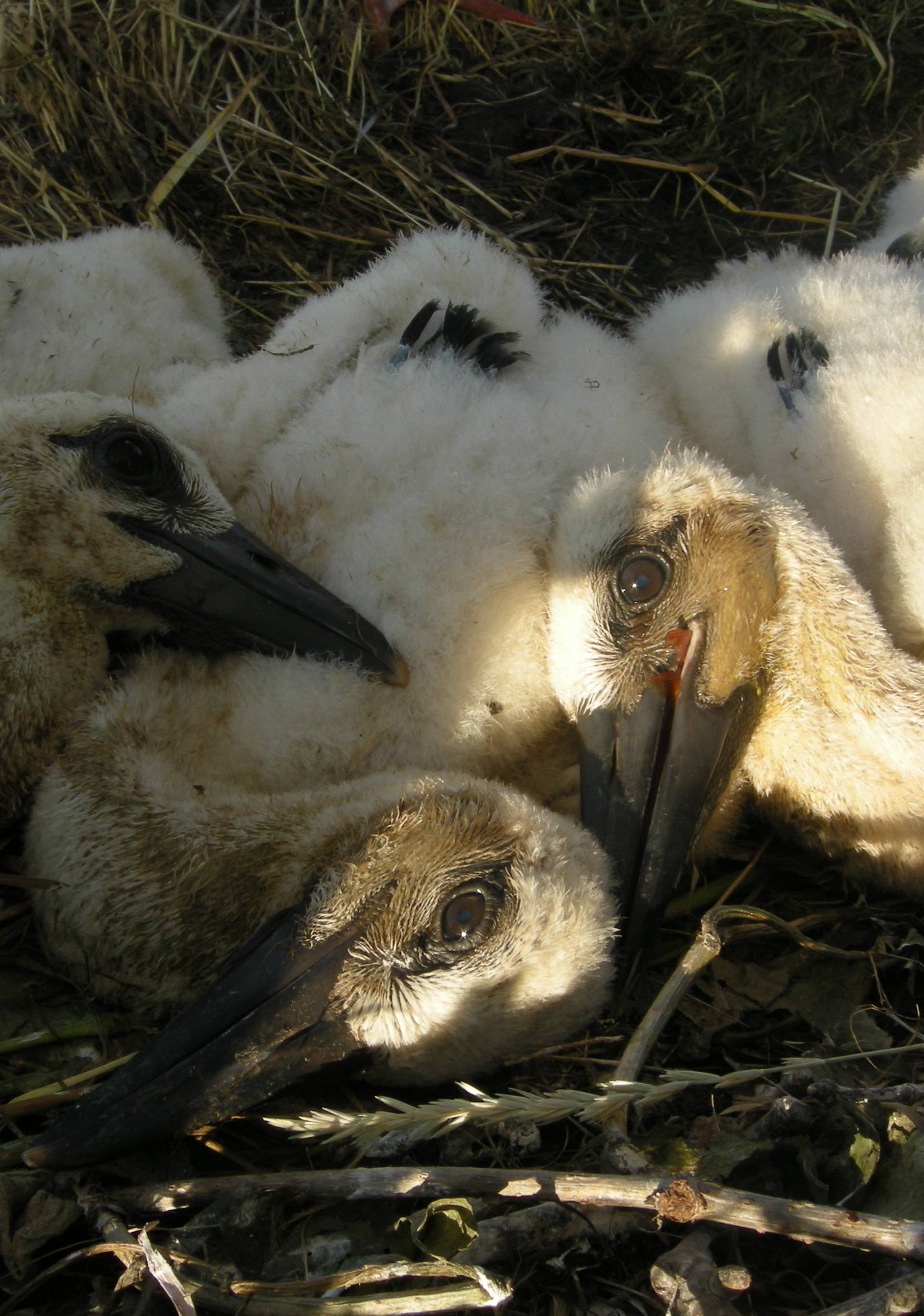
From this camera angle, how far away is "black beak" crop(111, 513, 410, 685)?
2475 mm

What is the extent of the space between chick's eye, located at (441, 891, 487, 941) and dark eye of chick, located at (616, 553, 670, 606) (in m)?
0.78

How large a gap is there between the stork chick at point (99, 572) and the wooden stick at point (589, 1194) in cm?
99

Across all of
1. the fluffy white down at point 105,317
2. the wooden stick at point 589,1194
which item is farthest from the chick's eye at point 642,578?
the fluffy white down at point 105,317

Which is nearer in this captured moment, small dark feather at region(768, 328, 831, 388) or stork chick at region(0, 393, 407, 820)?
stork chick at region(0, 393, 407, 820)

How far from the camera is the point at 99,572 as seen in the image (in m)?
2.50

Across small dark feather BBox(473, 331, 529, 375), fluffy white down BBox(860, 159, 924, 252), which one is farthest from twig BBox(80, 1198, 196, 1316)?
fluffy white down BBox(860, 159, 924, 252)

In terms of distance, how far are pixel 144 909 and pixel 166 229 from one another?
2.58 meters

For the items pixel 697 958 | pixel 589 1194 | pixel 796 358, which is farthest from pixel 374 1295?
pixel 796 358

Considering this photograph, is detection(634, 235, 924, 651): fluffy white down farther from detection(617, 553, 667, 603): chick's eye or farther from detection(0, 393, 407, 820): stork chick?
detection(0, 393, 407, 820): stork chick

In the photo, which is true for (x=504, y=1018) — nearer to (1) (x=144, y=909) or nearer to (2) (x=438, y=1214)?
(2) (x=438, y=1214)

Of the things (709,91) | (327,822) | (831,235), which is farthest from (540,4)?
(327,822)

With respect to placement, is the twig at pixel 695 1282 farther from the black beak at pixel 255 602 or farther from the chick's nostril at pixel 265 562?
the chick's nostril at pixel 265 562

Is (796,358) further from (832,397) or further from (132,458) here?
(132,458)

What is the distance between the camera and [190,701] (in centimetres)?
262
